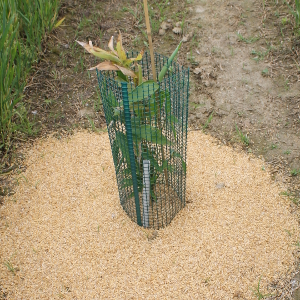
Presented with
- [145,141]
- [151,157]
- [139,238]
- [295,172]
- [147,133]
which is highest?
[147,133]

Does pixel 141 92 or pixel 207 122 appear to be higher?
pixel 141 92

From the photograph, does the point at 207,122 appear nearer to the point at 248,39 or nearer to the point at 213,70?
the point at 213,70

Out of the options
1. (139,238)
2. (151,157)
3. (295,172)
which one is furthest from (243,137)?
(139,238)

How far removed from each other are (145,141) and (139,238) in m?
0.73

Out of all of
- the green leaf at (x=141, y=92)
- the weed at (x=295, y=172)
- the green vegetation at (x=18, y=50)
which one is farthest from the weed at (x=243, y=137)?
the green vegetation at (x=18, y=50)

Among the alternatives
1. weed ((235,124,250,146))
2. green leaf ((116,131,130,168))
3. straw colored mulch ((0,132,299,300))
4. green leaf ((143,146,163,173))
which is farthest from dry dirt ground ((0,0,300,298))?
green leaf ((116,131,130,168))

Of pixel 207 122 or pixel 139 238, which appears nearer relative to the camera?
pixel 139 238

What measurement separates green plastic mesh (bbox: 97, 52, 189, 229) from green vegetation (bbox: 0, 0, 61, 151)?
3.23 ft

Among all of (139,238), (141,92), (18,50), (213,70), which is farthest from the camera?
(213,70)

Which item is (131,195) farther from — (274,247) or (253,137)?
(253,137)

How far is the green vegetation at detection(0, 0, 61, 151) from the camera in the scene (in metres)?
3.27

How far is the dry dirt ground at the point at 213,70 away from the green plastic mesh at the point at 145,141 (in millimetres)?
970

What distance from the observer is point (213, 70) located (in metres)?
4.15

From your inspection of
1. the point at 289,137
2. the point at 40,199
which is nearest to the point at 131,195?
the point at 40,199
